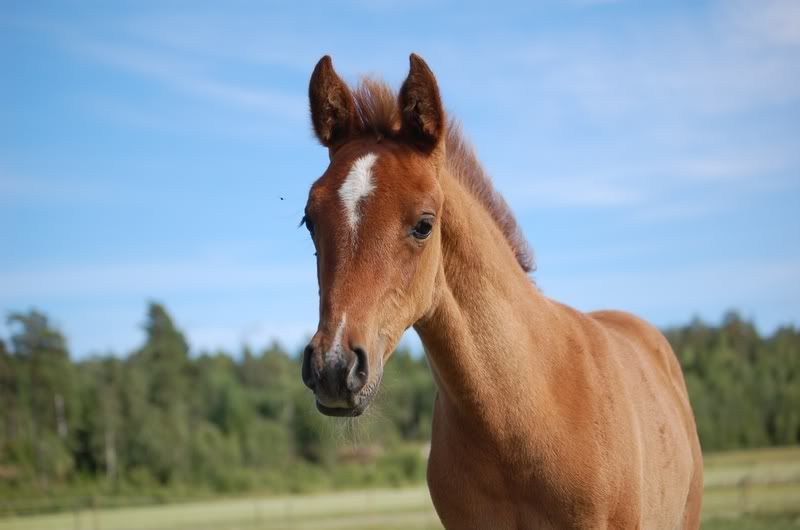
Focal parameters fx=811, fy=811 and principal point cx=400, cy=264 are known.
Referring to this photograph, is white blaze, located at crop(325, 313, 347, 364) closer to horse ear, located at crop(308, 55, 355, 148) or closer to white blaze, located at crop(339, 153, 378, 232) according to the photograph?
white blaze, located at crop(339, 153, 378, 232)

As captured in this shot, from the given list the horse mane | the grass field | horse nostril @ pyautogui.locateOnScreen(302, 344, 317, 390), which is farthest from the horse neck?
the grass field

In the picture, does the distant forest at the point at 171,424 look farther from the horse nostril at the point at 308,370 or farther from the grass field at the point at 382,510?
the horse nostril at the point at 308,370

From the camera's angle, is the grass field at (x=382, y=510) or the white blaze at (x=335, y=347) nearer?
the white blaze at (x=335, y=347)

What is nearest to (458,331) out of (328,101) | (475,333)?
(475,333)

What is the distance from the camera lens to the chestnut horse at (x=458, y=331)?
11.7 feet

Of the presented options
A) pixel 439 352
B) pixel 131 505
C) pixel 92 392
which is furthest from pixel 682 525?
pixel 92 392

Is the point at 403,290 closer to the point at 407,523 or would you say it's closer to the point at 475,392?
the point at 475,392

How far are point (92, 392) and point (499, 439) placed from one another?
171 feet

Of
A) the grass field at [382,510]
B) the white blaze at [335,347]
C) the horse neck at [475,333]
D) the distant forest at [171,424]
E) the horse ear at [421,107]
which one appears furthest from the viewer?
the distant forest at [171,424]

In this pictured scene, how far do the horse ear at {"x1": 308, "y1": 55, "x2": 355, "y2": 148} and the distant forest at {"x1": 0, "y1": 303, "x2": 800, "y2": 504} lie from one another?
1654 inches

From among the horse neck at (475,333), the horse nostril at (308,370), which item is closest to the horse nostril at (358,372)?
the horse nostril at (308,370)

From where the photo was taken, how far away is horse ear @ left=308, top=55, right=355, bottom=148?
425 centimetres

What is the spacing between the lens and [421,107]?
159 inches

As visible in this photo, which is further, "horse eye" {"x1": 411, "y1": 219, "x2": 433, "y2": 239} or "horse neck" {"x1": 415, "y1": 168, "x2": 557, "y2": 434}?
"horse neck" {"x1": 415, "y1": 168, "x2": 557, "y2": 434}
